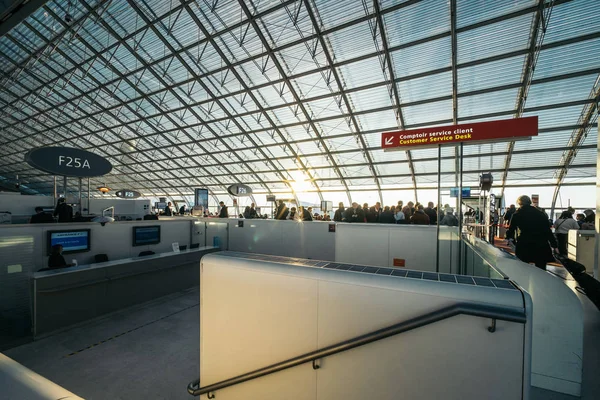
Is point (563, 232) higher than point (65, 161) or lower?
lower

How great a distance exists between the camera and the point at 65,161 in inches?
211

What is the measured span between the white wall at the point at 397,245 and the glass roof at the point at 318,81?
412 inches

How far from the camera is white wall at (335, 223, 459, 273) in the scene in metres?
4.34

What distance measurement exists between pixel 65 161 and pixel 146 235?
217 cm

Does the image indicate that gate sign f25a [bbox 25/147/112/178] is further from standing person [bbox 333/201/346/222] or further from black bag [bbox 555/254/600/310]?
black bag [bbox 555/254/600/310]

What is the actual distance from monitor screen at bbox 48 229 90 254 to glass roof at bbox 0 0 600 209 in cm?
1178

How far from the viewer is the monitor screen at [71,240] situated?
457 cm

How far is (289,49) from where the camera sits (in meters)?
13.6

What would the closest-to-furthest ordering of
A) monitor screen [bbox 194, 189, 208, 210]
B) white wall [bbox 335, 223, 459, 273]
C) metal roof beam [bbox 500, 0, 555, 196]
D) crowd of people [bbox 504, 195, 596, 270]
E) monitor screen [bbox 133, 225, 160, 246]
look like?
crowd of people [bbox 504, 195, 596, 270]
white wall [bbox 335, 223, 459, 273]
monitor screen [bbox 133, 225, 160, 246]
metal roof beam [bbox 500, 0, 555, 196]
monitor screen [bbox 194, 189, 208, 210]

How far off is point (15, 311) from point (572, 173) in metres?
23.0

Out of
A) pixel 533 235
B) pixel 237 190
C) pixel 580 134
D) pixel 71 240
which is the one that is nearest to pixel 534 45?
pixel 580 134

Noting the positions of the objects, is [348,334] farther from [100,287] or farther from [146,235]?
[146,235]

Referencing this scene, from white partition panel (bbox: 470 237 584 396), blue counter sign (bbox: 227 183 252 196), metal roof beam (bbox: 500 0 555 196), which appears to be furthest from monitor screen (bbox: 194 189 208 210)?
metal roof beam (bbox: 500 0 555 196)

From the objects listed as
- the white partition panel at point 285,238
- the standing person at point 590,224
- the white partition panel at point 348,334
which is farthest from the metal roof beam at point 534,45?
the white partition panel at point 348,334
